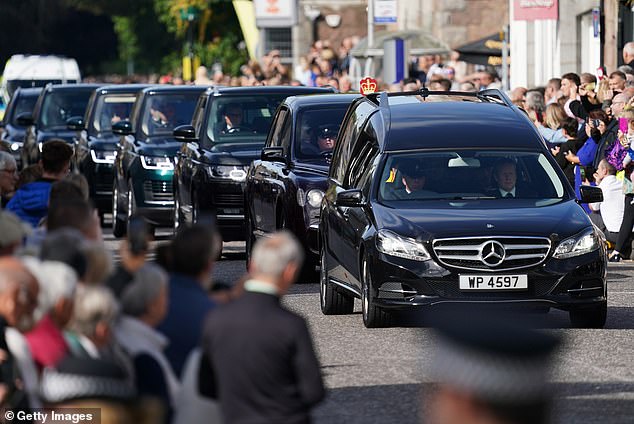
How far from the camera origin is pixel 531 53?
A: 41656 millimetres

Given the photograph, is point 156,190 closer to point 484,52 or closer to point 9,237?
point 9,237

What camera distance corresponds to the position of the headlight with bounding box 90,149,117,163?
86.3 ft

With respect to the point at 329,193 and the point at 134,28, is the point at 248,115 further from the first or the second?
the point at 134,28

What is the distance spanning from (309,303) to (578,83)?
966 centimetres

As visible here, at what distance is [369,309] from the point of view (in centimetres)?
1337

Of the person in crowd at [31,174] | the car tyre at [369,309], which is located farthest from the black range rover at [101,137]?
the person in crowd at [31,174]

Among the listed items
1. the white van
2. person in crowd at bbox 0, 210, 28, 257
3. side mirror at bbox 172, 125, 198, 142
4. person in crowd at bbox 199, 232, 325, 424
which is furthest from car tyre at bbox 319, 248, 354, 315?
the white van

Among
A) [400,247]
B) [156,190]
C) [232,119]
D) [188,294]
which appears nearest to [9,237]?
[188,294]

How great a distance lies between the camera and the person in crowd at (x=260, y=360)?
6000 millimetres

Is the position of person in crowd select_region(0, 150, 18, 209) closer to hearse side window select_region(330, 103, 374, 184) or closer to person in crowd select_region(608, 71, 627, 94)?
hearse side window select_region(330, 103, 374, 184)

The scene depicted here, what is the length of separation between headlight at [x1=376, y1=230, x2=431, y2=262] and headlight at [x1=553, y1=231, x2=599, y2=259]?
971mm

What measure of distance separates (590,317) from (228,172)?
746 cm

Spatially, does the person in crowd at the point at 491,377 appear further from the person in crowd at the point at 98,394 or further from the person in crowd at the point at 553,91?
the person in crowd at the point at 553,91

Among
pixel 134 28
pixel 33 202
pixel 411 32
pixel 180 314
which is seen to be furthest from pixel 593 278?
pixel 134 28
